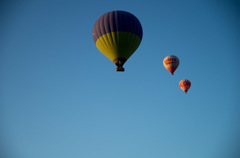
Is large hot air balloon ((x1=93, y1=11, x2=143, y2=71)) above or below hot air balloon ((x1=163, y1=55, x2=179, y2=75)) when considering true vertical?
below

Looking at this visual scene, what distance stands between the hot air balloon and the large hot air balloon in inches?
383

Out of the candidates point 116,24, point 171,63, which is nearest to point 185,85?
point 171,63

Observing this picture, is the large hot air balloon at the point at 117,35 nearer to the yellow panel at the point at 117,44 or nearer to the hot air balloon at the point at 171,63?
the yellow panel at the point at 117,44

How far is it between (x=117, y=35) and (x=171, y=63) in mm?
11994

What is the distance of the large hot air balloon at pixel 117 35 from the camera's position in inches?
926

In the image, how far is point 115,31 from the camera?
23.5 metres

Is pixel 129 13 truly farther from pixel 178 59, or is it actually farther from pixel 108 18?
pixel 178 59

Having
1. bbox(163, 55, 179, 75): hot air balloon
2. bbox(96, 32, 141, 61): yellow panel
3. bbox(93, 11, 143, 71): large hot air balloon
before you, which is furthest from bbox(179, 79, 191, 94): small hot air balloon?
bbox(96, 32, 141, 61): yellow panel

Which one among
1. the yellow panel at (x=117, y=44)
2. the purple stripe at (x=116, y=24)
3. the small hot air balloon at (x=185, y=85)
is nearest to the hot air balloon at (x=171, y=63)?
the small hot air balloon at (x=185, y=85)

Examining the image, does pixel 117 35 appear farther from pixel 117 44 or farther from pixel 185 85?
pixel 185 85

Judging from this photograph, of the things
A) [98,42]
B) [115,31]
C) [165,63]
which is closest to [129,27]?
[115,31]

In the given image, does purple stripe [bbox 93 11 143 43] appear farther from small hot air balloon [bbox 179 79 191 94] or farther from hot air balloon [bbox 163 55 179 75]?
small hot air balloon [bbox 179 79 191 94]

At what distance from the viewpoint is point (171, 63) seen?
32.9 m

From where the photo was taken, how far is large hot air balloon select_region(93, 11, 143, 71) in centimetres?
2353
